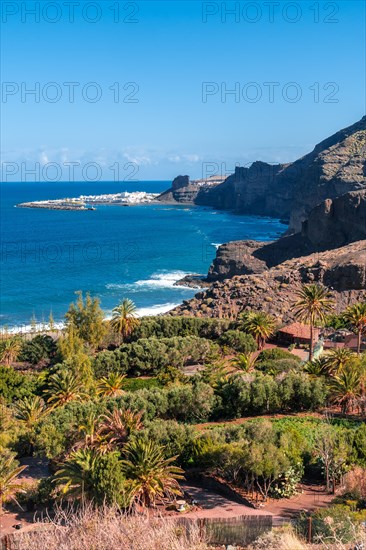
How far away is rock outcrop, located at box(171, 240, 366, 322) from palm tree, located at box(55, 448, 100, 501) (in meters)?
33.9

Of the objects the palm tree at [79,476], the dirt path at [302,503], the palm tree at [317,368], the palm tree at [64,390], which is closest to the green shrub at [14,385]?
the palm tree at [64,390]

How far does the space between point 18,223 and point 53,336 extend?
11762 centimetres

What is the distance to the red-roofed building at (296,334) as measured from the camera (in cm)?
4591

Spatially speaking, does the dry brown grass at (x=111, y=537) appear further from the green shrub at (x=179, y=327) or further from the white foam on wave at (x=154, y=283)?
the white foam on wave at (x=154, y=283)

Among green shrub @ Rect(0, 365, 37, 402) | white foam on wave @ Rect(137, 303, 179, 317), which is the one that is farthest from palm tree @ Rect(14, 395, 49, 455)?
white foam on wave @ Rect(137, 303, 179, 317)

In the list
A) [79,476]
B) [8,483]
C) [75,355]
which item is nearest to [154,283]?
[75,355]

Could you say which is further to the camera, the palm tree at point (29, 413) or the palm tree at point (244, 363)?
the palm tree at point (244, 363)

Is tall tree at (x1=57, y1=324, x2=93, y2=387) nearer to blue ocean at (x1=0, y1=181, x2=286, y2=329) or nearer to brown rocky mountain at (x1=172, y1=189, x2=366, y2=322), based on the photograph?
brown rocky mountain at (x1=172, y1=189, x2=366, y2=322)

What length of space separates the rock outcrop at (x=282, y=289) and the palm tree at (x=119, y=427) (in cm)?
3021

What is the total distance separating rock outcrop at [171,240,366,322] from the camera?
184 ft

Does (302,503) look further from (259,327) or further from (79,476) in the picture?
(259,327)

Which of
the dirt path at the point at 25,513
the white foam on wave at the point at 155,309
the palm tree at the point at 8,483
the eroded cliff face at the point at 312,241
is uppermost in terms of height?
the eroded cliff face at the point at 312,241

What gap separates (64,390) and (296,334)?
21.1m

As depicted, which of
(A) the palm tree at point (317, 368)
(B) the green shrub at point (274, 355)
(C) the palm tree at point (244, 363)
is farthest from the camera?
(B) the green shrub at point (274, 355)
